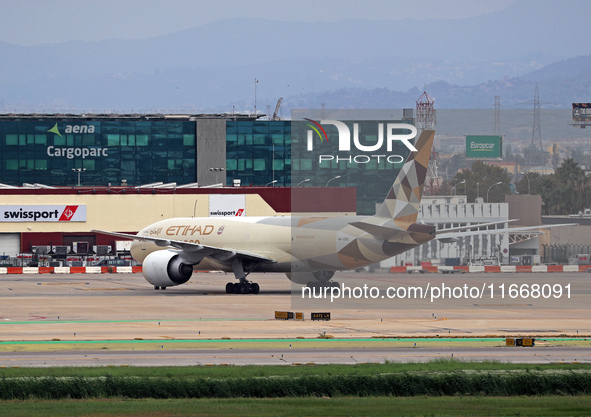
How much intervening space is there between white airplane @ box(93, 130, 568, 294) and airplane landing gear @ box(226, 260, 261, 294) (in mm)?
65

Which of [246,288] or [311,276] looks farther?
[246,288]

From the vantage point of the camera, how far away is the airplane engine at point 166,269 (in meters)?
57.9

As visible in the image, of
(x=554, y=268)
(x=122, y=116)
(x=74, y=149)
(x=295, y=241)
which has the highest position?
(x=122, y=116)

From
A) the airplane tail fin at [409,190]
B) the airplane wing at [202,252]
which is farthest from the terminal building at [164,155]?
the airplane tail fin at [409,190]

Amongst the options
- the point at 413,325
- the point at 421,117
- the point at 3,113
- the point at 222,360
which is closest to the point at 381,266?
the point at 413,325

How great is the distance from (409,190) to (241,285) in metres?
14.1

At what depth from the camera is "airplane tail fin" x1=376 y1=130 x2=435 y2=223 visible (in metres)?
49.2

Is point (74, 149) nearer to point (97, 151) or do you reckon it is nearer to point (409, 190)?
point (97, 151)

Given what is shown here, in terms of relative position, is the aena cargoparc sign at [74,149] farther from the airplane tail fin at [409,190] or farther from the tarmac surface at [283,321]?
the airplane tail fin at [409,190]

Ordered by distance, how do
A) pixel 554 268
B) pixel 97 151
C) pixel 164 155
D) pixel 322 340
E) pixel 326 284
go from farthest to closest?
pixel 164 155, pixel 97 151, pixel 554 268, pixel 326 284, pixel 322 340

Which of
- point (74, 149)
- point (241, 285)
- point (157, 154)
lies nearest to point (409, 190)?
point (241, 285)

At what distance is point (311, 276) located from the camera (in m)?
56.7

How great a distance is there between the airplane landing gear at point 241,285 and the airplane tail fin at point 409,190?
12.0 metres

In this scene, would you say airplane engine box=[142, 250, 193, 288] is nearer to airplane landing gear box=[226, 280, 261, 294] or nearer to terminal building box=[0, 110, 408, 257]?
airplane landing gear box=[226, 280, 261, 294]
